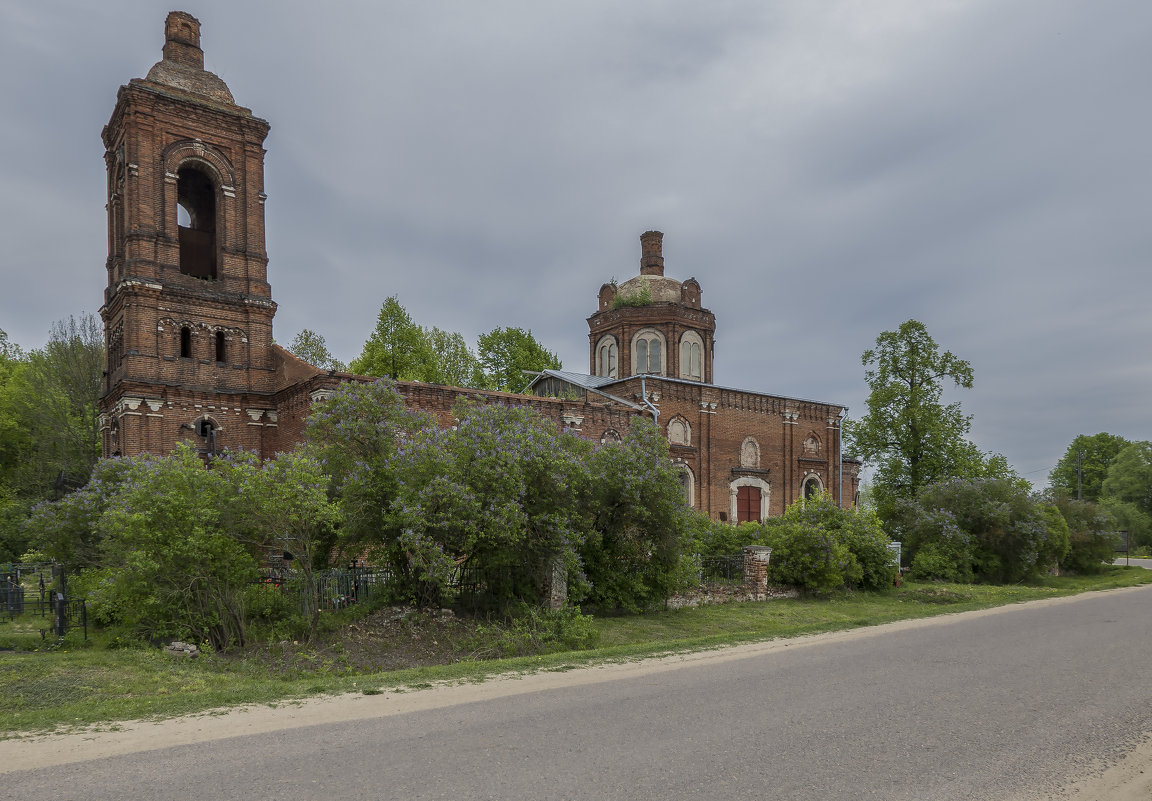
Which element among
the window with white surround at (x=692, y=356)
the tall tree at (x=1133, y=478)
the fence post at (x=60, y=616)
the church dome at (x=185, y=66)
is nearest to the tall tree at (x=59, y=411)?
the church dome at (x=185, y=66)

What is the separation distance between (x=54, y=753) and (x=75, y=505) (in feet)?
37.2

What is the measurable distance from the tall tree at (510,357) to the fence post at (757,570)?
24.0 meters

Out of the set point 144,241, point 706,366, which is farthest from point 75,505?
point 706,366

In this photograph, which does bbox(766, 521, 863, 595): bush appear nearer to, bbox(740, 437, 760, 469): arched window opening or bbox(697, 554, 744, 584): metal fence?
bbox(697, 554, 744, 584): metal fence

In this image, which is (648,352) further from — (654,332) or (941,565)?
(941,565)

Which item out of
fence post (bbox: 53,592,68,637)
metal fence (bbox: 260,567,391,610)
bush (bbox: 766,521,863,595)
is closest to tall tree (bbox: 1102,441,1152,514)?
bush (bbox: 766,521,863,595)

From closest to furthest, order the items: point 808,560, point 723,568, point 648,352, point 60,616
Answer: point 60,616
point 808,560
point 723,568
point 648,352

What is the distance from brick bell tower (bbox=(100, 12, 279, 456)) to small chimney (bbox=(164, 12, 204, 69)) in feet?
0.13

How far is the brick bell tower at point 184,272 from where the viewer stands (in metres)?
23.3

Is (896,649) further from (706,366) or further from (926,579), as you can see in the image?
(706,366)

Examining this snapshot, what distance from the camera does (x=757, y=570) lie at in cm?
1878

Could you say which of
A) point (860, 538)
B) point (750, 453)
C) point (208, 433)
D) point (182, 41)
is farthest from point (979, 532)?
point (182, 41)

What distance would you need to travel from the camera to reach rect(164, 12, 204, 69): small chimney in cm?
2583

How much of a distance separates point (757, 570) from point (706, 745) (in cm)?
1267
